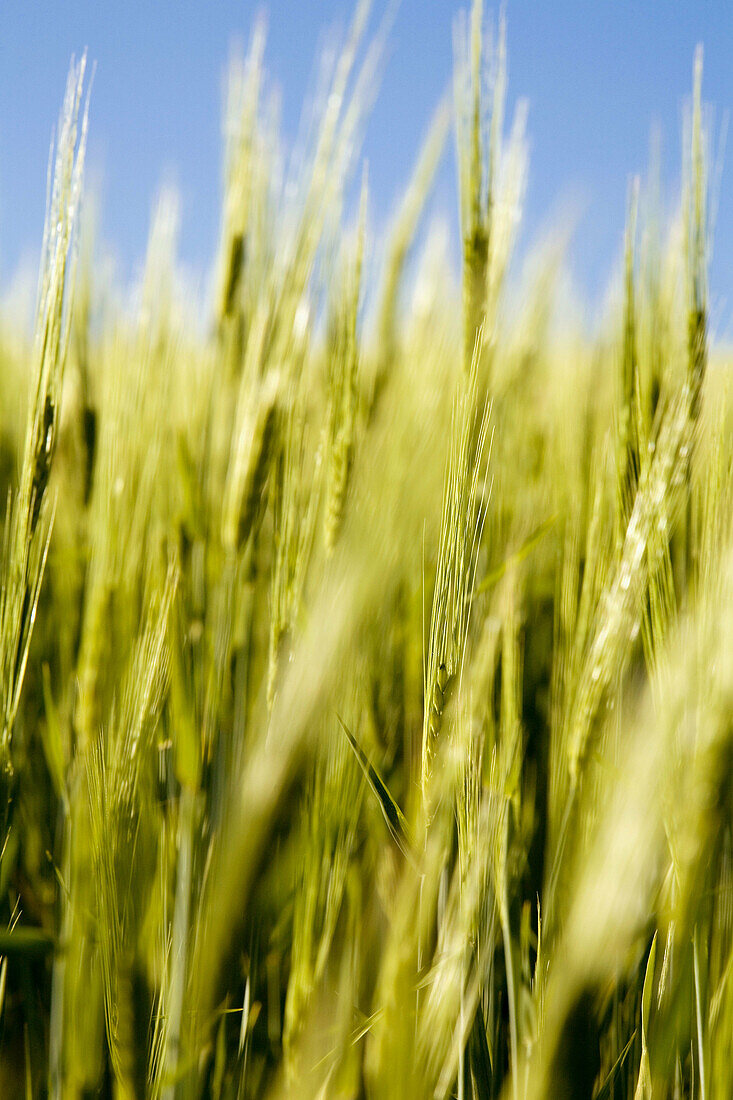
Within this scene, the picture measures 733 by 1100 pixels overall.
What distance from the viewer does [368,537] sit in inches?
15.7

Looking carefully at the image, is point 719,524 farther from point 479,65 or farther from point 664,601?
point 479,65

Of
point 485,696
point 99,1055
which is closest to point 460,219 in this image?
point 485,696

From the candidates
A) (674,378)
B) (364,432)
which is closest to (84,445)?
(364,432)

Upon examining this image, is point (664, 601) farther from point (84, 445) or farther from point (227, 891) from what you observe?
point (84, 445)

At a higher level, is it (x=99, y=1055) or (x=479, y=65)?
(x=479, y=65)

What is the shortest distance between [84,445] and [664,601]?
53cm

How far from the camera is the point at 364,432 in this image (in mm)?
602

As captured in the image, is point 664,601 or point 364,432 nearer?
point 664,601

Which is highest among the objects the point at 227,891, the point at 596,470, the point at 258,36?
the point at 258,36

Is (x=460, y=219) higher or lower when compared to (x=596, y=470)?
higher

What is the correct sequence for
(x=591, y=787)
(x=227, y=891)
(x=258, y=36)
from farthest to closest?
(x=258, y=36)
(x=591, y=787)
(x=227, y=891)

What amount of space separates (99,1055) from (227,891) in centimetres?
→ 18

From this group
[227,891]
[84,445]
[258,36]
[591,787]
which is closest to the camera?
[227,891]

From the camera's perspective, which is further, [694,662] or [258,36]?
[258,36]
